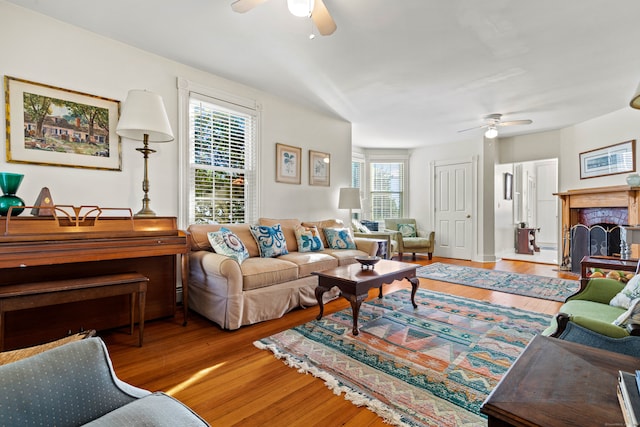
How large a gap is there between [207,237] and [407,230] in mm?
4805

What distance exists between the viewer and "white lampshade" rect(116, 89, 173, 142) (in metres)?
2.39

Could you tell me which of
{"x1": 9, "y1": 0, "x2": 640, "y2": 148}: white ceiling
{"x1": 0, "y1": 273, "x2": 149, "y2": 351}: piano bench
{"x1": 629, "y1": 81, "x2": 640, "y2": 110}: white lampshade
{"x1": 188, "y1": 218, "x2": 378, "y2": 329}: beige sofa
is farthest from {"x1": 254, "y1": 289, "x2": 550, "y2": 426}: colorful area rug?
{"x1": 9, "y1": 0, "x2": 640, "y2": 148}: white ceiling

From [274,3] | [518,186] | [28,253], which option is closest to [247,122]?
[274,3]

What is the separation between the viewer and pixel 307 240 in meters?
3.70

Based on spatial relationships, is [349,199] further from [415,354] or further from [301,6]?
[301,6]

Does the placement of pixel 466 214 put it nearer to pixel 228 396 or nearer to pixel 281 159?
pixel 281 159

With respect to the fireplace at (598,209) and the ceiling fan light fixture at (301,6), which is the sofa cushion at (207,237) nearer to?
the ceiling fan light fixture at (301,6)

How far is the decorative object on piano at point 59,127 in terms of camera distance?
2.29 m

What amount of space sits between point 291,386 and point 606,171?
18.7 feet

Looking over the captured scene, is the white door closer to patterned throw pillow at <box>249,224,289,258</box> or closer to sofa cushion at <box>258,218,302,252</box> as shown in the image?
sofa cushion at <box>258,218,302,252</box>

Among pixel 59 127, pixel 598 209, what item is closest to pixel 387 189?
pixel 598 209

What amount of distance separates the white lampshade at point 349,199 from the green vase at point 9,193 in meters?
3.74

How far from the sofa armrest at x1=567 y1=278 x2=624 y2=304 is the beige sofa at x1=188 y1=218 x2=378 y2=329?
7.12 feet

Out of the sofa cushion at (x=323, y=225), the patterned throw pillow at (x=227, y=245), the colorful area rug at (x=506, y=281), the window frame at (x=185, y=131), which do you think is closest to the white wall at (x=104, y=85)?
the window frame at (x=185, y=131)
